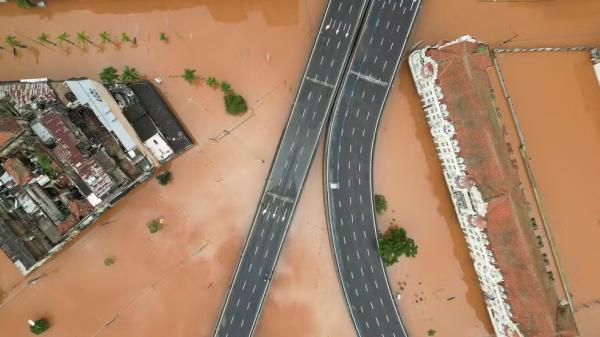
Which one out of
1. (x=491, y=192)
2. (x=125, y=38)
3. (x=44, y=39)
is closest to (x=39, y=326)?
(x=44, y=39)

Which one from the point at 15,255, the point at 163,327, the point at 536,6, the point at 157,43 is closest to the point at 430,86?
the point at 536,6

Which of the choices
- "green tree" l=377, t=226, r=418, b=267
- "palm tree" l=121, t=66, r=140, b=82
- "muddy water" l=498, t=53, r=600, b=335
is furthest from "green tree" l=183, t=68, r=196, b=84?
"muddy water" l=498, t=53, r=600, b=335

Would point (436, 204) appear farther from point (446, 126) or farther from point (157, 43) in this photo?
point (157, 43)

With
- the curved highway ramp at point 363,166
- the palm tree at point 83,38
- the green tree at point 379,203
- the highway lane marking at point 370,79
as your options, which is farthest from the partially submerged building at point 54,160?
the green tree at point 379,203

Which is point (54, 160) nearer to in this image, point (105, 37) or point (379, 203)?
point (105, 37)

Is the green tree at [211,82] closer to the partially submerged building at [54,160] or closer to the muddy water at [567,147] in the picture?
the partially submerged building at [54,160]

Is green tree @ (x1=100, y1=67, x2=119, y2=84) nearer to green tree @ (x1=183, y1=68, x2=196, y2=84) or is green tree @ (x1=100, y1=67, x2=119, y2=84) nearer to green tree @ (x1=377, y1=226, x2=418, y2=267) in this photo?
green tree @ (x1=183, y1=68, x2=196, y2=84)
